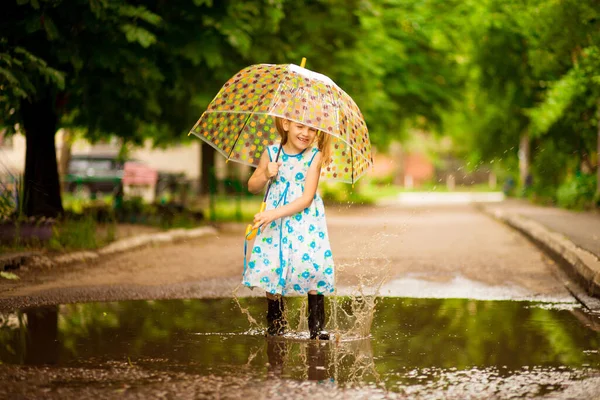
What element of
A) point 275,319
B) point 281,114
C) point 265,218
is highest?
point 281,114

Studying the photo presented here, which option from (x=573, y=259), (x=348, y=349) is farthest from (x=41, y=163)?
(x=348, y=349)

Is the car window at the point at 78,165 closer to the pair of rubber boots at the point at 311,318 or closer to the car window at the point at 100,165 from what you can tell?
the car window at the point at 100,165

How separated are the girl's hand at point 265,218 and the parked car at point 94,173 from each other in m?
29.2

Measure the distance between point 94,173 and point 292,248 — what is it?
3176 cm

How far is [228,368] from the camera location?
550 centimetres

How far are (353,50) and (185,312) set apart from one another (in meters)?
14.9

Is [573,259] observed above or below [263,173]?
below

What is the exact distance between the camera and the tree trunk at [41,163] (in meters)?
15.9

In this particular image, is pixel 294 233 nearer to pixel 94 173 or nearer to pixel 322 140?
pixel 322 140

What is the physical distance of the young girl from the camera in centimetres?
643

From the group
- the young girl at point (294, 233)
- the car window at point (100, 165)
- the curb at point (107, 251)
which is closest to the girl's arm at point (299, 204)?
the young girl at point (294, 233)

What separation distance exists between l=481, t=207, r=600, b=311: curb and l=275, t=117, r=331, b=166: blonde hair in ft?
9.31

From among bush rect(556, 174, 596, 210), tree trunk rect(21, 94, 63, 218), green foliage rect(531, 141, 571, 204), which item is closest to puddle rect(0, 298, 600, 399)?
tree trunk rect(21, 94, 63, 218)

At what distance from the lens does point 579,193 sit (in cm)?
2516
